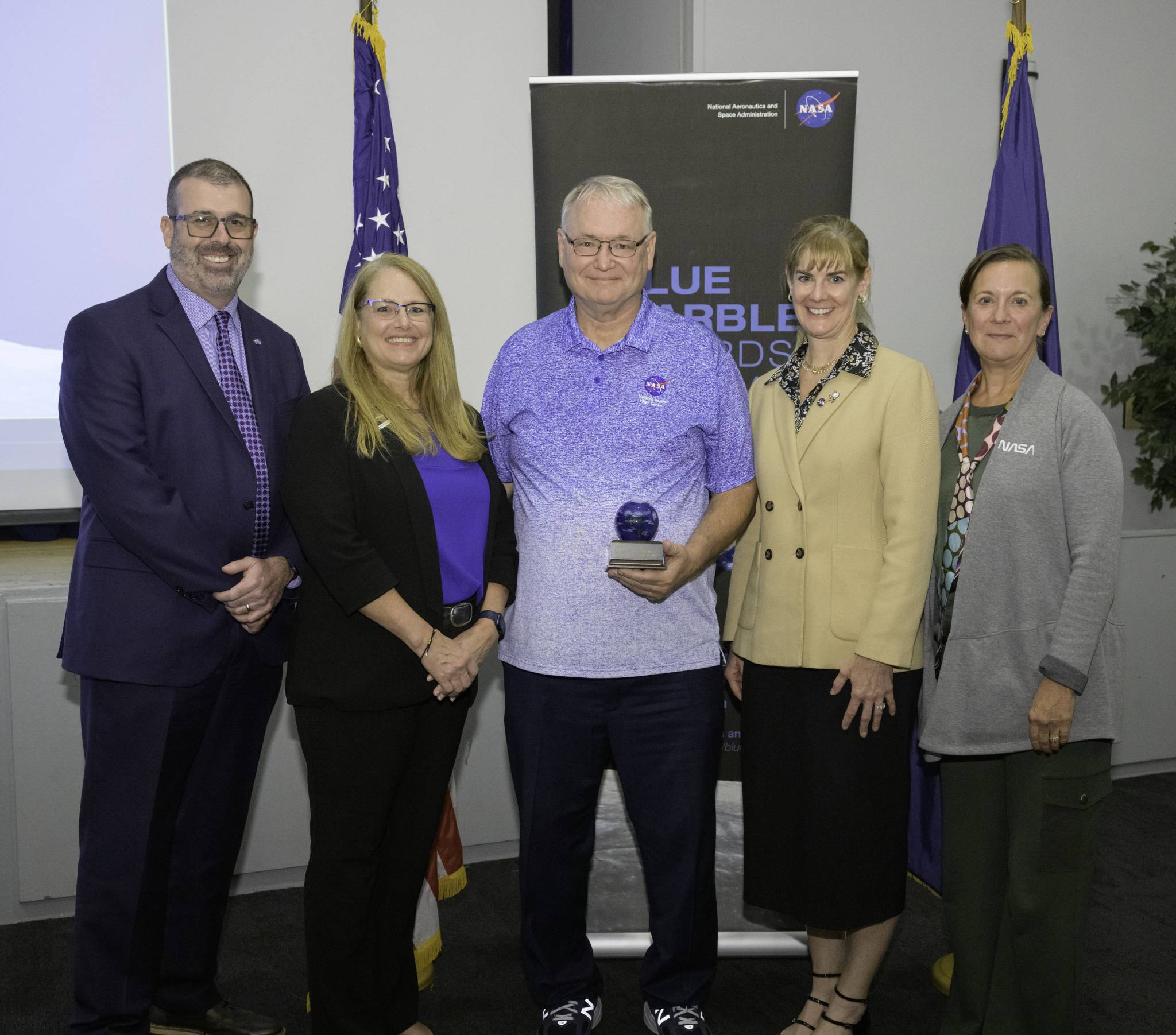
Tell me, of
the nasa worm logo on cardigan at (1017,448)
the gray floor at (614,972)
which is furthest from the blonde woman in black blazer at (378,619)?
the nasa worm logo on cardigan at (1017,448)

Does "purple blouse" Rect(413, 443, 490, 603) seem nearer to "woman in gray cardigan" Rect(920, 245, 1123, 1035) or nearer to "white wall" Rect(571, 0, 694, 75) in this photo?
"woman in gray cardigan" Rect(920, 245, 1123, 1035)

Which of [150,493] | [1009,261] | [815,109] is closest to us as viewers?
[150,493]

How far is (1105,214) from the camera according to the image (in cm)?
457

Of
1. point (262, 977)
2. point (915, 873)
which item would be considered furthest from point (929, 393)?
point (262, 977)

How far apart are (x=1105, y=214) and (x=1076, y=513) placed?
10.0 feet

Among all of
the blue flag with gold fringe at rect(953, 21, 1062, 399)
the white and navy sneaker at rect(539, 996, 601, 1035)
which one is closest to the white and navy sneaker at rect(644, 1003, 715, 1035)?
the white and navy sneaker at rect(539, 996, 601, 1035)

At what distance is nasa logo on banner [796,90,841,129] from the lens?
3.01 metres

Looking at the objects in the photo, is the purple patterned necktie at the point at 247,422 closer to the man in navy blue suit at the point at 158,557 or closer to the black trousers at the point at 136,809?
the man in navy blue suit at the point at 158,557

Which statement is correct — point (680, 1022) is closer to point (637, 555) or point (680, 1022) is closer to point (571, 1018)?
point (571, 1018)

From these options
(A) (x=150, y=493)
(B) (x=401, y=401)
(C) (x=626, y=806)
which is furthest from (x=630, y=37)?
(C) (x=626, y=806)

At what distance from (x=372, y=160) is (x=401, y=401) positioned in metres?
1.28

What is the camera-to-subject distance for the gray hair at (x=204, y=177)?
2195 mm

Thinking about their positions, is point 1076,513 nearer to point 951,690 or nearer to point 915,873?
point 951,690

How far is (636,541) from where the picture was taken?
2148 millimetres
